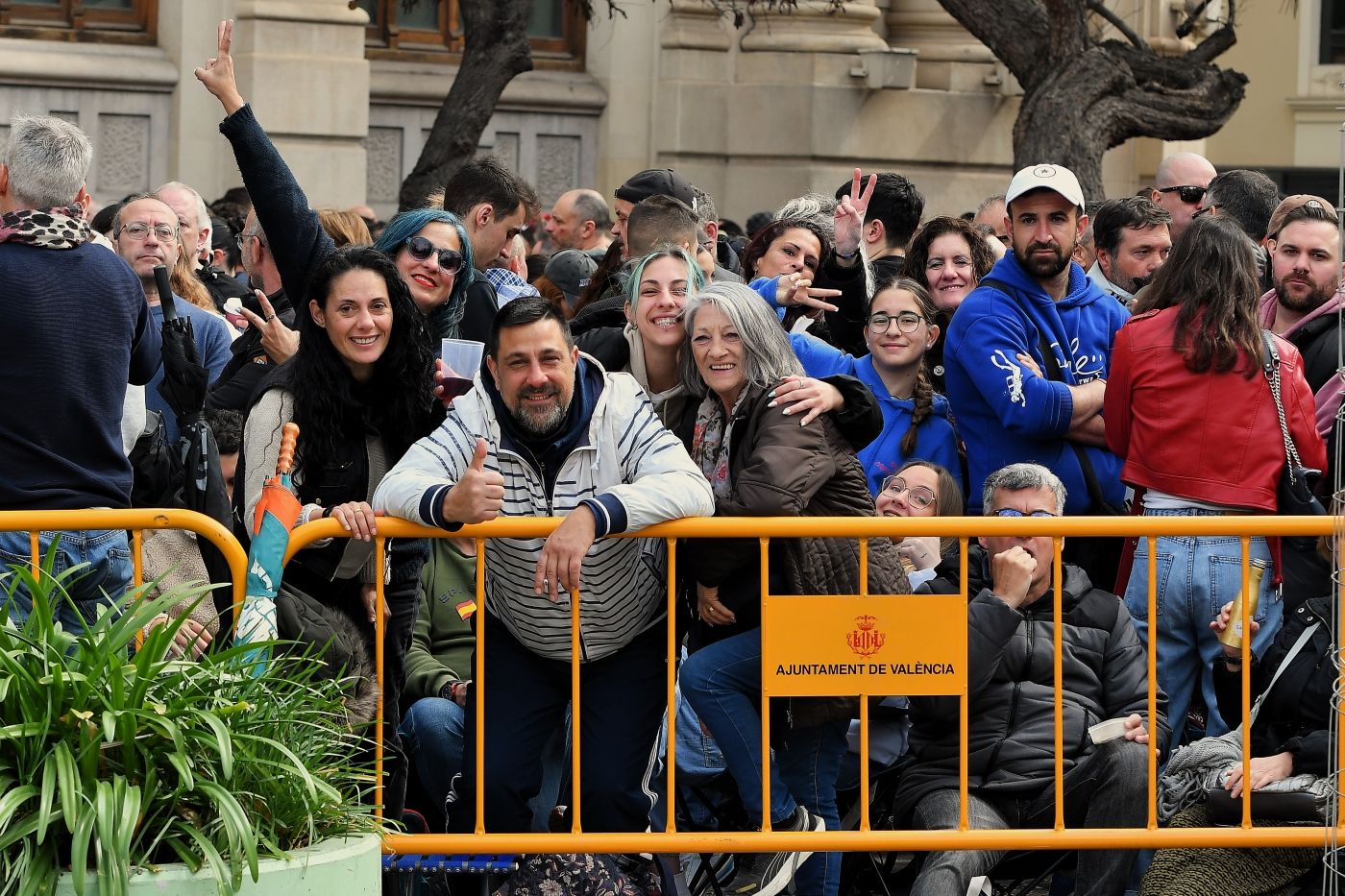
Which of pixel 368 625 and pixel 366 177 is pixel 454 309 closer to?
pixel 368 625

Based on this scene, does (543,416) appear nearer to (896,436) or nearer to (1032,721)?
(1032,721)

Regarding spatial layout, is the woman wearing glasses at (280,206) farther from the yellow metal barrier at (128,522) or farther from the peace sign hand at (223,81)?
the yellow metal barrier at (128,522)

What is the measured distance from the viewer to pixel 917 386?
24.6 ft

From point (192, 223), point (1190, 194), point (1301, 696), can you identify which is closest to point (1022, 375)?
point (1301, 696)

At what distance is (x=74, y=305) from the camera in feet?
19.4

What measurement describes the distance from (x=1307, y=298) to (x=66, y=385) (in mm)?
4296

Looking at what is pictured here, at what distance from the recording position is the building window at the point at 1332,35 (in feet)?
104

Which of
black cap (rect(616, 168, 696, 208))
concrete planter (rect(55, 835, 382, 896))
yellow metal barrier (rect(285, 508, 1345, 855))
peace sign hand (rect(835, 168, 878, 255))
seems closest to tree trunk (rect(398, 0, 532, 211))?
black cap (rect(616, 168, 696, 208))

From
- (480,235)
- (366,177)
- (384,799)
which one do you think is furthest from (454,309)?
(366,177)

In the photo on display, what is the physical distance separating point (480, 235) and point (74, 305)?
2.26m

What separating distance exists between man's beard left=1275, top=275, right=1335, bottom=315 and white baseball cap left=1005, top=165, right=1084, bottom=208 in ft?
2.74

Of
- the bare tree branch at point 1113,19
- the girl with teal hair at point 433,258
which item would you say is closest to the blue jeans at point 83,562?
→ the girl with teal hair at point 433,258

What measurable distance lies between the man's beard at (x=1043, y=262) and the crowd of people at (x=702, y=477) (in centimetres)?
1

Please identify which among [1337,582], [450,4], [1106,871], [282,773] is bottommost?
[1106,871]
